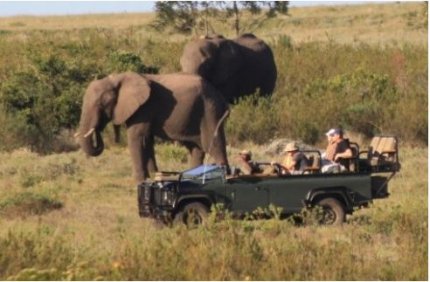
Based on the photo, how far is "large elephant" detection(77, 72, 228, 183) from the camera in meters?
21.3

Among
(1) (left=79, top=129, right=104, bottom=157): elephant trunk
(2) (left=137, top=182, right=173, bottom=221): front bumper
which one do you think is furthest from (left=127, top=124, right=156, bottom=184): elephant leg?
(2) (left=137, top=182, right=173, bottom=221): front bumper

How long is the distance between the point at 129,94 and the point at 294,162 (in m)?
4.88

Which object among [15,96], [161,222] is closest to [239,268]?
[161,222]

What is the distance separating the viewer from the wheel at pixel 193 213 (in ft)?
53.3

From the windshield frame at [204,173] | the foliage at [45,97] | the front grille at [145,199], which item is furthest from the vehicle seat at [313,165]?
the foliage at [45,97]

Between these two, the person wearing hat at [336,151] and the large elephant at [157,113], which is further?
the large elephant at [157,113]

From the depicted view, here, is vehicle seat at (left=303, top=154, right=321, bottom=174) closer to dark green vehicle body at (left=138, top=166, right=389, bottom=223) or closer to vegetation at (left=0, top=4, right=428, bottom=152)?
dark green vehicle body at (left=138, top=166, right=389, bottom=223)

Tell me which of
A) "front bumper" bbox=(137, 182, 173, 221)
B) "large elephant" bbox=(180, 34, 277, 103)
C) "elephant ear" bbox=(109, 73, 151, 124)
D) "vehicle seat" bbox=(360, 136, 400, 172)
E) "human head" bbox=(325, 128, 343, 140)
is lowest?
"front bumper" bbox=(137, 182, 173, 221)

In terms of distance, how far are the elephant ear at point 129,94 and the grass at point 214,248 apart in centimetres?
290

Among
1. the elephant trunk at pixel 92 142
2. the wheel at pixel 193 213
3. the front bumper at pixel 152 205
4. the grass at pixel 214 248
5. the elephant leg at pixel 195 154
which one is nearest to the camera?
the grass at pixel 214 248

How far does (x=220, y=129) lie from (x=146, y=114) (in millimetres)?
1179

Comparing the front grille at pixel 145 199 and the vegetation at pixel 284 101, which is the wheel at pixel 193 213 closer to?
the front grille at pixel 145 199

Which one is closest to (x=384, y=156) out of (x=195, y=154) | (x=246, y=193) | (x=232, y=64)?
(x=246, y=193)

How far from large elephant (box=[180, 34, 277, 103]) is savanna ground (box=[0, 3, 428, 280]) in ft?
1.98
